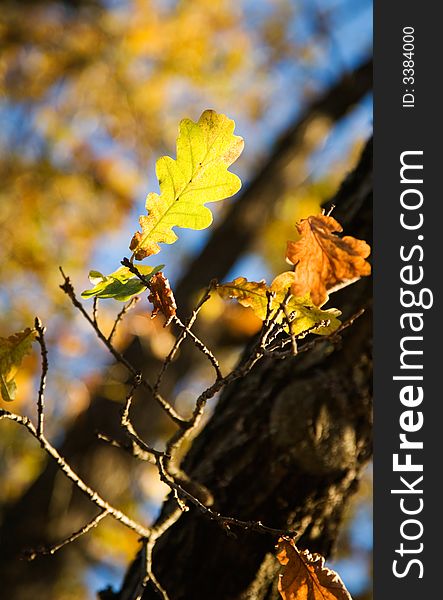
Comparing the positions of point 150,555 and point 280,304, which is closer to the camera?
point 280,304

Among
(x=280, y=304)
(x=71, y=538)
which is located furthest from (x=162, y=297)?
(x=71, y=538)

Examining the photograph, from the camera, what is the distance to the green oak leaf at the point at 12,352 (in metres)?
0.83

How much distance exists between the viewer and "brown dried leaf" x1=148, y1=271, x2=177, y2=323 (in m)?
0.72

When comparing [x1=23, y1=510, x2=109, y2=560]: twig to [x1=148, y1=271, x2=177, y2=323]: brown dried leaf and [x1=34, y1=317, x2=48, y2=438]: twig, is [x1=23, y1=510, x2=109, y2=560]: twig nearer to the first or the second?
[x1=34, y1=317, x2=48, y2=438]: twig

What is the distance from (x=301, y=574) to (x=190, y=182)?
22.1 inches

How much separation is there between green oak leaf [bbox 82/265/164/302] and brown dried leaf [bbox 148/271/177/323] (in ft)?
0.06

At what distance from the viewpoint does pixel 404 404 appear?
118cm

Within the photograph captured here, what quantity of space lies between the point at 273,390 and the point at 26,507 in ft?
5.11

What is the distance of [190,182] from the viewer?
763mm

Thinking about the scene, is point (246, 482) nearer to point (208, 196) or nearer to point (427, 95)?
point (208, 196)

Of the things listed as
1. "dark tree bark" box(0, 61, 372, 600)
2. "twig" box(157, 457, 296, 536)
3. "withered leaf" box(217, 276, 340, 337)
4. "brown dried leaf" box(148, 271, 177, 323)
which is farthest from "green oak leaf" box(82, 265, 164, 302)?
"dark tree bark" box(0, 61, 372, 600)

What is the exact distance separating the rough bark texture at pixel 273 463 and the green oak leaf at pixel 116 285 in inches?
19.4

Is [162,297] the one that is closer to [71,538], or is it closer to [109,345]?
[109,345]

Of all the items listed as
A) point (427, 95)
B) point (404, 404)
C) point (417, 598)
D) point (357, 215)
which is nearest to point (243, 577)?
point (417, 598)
